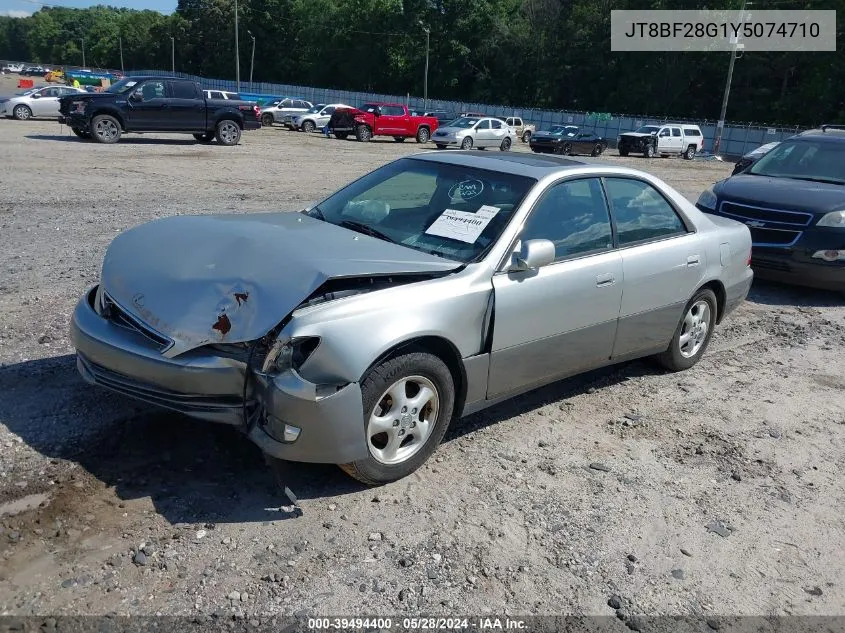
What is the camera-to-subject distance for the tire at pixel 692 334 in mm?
5582

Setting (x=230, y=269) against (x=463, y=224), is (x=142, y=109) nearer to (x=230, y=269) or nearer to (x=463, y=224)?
(x=463, y=224)


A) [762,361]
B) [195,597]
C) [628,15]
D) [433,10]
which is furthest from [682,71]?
[195,597]

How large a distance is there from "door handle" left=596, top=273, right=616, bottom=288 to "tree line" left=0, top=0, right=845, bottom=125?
61.4 metres

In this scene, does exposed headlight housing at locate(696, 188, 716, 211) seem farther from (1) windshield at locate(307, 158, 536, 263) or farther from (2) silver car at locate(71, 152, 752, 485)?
(1) windshield at locate(307, 158, 536, 263)

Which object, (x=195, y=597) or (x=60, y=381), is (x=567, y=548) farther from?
(x=60, y=381)

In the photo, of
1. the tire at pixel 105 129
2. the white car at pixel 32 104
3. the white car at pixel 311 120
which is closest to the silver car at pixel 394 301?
the tire at pixel 105 129

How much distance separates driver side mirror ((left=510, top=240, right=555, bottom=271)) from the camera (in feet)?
13.4

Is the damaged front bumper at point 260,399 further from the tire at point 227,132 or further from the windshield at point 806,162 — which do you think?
the tire at point 227,132

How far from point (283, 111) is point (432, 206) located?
36.9 metres

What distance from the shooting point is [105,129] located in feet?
69.0

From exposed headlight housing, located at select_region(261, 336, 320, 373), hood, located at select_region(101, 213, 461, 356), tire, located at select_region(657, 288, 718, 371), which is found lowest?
tire, located at select_region(657, 288, 718, 371)

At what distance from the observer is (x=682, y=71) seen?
220ft

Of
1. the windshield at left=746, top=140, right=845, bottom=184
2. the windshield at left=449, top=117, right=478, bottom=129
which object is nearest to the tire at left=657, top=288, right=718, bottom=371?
the windshield at left=746, top=140, right=845, bottom=184

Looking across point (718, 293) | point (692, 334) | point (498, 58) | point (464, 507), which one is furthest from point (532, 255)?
point (498, 58)
